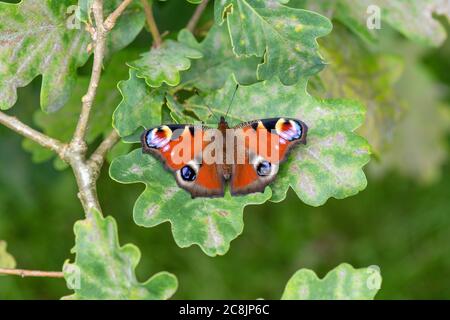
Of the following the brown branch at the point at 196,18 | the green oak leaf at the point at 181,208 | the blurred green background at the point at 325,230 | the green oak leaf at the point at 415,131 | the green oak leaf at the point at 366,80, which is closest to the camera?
the green oak leaf at the point at 181,208

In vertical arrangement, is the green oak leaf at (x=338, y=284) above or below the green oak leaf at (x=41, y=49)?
below

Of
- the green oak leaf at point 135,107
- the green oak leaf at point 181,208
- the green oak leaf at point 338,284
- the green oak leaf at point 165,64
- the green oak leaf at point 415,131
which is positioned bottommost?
the green oak leaf at point 338,284

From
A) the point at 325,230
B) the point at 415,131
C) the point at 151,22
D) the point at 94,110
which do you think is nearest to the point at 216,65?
the point at 151,22

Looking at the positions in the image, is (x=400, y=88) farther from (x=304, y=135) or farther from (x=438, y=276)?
(x=304, y=135)

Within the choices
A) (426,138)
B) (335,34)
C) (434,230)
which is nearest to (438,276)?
(434,230)

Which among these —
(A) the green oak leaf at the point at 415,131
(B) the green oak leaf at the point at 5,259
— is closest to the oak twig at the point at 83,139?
(B) the green oak leaf at the point at 5,259

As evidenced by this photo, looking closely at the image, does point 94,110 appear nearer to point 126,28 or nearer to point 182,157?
point 126,28

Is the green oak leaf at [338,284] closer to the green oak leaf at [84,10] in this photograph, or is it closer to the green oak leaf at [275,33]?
the green oak leaf at [275,33]
